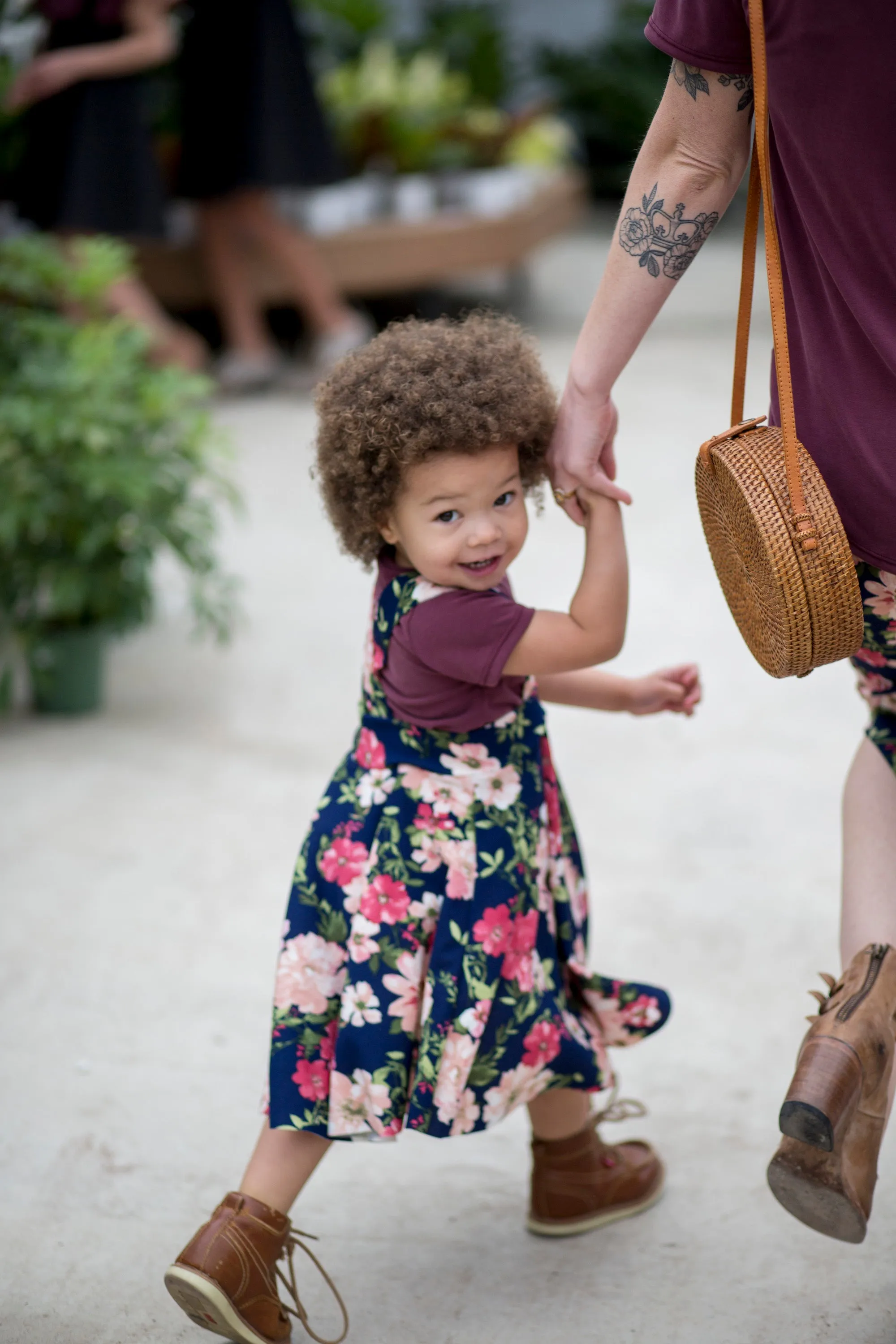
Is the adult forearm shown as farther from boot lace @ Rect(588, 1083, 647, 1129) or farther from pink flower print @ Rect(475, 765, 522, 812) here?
boot lace @ Rect(588, 1083, 647, 1129)

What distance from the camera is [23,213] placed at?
18.2 feet

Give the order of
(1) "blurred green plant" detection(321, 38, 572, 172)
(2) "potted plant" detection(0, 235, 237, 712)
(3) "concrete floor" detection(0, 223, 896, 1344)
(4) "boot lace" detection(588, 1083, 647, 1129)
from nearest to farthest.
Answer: (3) "concrete floor" detection(0, 223, 896, 1344) → (4) "boot lace" detection(588, 1083, 647, 1129) → (2) "potted plant" detection(0, 235, 237, 712) → (1) "blurred green plant" detection(321, 38, 572, 172)

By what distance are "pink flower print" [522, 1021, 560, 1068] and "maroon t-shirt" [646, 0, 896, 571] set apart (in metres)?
0.66

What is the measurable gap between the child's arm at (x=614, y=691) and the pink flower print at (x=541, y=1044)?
0.40m

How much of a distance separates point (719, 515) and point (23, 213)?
15.4ft

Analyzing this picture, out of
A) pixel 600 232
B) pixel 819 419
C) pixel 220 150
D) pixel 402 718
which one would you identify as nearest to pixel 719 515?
pixel 819 419

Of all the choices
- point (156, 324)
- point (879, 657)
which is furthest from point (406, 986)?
point (156, 324)

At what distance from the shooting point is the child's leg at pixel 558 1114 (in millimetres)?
1881

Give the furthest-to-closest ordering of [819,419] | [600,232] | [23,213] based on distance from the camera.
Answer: [600,232] < [23,213] < [819,419]

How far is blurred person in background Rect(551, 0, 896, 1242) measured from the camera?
1320mm

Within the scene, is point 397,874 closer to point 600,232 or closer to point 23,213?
point 23,213

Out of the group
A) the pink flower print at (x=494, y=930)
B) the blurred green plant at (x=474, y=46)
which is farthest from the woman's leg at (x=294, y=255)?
the pink flower print at (x=494, y=930)

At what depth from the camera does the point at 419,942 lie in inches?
66.2

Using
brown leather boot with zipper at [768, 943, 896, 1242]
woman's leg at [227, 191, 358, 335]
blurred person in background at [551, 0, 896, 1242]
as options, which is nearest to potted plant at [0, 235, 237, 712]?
blurred person in background at [551, 0, 896, 1242]
